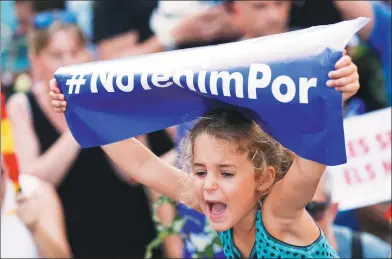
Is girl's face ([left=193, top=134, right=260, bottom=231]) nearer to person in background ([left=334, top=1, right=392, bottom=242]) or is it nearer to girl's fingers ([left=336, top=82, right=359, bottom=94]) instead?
girl's fingers ([left=336, top=82, right=359, bottom=94])

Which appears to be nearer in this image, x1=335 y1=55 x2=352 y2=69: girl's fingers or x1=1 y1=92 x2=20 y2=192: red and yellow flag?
x1=335 y1=55 x2=352 y2=69: girl's fingers

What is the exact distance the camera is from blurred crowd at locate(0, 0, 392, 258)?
14.0 feet

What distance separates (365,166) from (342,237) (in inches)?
13.8

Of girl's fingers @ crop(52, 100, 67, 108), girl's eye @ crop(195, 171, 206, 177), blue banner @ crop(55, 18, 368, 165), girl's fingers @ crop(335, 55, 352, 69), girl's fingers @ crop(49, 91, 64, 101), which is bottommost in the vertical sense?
girl's eye @ crop(195, 171, 206, 177)

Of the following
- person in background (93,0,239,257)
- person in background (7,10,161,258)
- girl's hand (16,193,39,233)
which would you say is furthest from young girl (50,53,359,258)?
person in background (7,10,161,258)

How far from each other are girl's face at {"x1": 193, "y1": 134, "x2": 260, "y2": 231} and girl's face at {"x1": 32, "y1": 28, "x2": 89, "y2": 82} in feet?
7.62

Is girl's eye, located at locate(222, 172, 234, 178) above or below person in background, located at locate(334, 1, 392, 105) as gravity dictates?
above

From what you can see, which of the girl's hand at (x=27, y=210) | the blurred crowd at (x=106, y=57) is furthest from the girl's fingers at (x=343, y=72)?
the blurred crowd at (x=106, y=57)

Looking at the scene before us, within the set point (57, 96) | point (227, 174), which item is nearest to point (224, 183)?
point (227, 174)

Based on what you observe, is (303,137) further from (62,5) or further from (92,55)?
(62,5)

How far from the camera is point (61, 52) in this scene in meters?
4.71

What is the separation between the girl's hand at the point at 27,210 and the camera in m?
3.65

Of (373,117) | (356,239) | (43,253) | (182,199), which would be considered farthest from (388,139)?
(43,253)

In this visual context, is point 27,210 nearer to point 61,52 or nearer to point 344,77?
point 61,52
